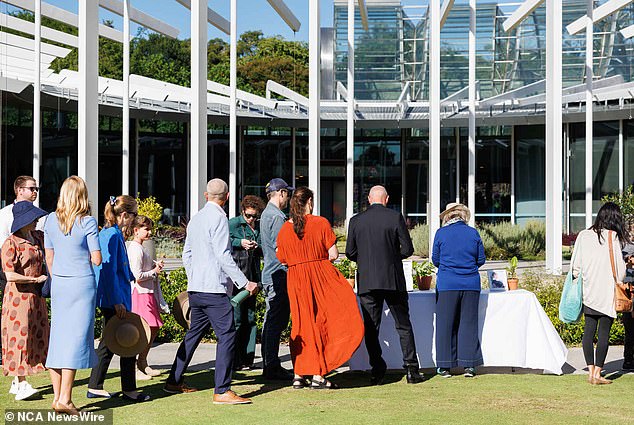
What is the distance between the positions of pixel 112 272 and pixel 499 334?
153 inches

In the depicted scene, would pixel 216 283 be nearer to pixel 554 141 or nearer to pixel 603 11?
pixel 554 141

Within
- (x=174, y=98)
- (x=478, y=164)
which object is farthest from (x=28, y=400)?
(x=478, y=164)

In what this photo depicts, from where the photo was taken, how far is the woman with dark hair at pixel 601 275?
25.2 feet

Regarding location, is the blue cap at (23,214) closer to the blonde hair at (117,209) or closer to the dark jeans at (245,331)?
the blonde hair at (117,209)

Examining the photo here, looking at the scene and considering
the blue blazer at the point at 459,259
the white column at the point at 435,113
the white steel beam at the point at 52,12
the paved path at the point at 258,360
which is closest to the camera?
the blue blazer at the point at 459,259

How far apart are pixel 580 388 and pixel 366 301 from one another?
210 centimetres

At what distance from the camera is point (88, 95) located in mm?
10008

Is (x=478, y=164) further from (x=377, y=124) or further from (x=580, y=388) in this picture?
(x=580, y=388)

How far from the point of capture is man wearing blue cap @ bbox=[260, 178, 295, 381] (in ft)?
25.9

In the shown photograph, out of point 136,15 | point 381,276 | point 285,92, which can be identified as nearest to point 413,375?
point 381,276

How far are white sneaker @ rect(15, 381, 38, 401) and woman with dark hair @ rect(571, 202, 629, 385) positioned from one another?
4.98 meters

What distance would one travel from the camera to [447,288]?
805 cm

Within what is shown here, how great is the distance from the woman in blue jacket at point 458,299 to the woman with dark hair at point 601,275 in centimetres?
100

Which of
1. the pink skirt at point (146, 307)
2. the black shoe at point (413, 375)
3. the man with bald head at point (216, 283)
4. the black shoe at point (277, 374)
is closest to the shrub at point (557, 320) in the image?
the black shoe at point (413, 375)
